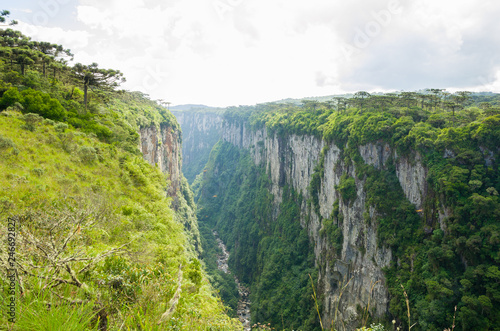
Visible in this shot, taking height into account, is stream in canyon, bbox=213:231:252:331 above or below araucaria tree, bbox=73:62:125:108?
below

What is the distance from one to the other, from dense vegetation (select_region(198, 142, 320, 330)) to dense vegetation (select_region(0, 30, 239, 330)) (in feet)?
32.9

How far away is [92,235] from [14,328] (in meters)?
7.91

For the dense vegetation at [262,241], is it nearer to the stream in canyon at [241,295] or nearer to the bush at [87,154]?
the stream in canyon at [241,295]

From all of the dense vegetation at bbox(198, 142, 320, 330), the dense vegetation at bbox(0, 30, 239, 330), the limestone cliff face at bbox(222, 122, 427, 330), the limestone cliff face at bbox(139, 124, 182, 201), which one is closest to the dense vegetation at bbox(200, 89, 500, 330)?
the limestone cliff face at bbox(222, 122, 427, 330)

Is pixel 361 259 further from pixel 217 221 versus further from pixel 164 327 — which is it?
pixel 217 221

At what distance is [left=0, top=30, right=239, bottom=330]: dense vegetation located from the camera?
15.7 ft

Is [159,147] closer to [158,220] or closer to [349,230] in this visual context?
[349,230]

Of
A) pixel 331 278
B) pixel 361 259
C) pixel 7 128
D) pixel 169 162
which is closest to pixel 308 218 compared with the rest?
pixel 331 278

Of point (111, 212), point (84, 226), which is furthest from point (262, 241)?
point (84, 226)

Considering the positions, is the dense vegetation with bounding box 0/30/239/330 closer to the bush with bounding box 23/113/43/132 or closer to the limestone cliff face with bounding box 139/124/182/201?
the bush with bounding box 23/113/43/132

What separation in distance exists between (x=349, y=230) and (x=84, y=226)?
130 ft

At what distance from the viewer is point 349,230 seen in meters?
42.0

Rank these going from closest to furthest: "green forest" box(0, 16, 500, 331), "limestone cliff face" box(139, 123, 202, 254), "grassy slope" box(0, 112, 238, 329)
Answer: "green forest" box(0, 16, 500, 331) → "grassy slope" box(0, 112, 238, 329) → "limestone cliff face" box(139, 123, 202, 254)

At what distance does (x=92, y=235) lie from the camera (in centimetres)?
1094
